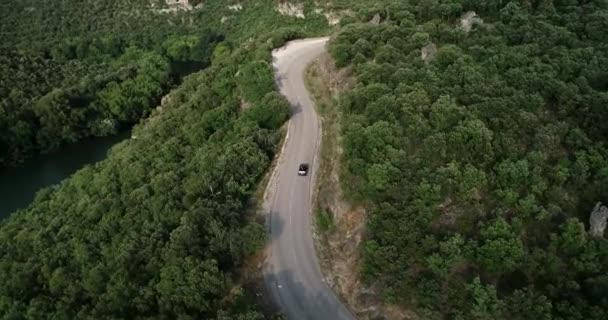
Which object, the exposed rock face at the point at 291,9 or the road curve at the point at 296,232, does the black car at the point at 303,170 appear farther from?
the exposed rock face at the point at 291,9

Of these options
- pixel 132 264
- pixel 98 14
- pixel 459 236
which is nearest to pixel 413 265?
pixel 459 236

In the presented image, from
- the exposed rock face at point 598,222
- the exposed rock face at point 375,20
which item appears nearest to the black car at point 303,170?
the exposed rock face at point 598,222

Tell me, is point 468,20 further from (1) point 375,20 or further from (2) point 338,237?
(2) point 338,237

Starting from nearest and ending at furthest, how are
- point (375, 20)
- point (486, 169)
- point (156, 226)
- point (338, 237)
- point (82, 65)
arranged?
point (486, 169), point (338, 237), point (156, 226), point (375, 20), point (82, 65)

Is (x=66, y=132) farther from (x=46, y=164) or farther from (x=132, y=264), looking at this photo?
(x=132, y=264)

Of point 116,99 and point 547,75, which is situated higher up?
point 547,75

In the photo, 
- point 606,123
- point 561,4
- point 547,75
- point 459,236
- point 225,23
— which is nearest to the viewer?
point 459,236

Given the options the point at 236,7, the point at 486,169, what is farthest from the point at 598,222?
the point at 236,7
